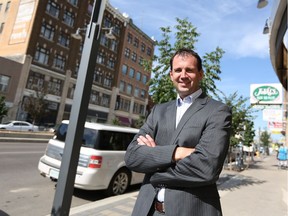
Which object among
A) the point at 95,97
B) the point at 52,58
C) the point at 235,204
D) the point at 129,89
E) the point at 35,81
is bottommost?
the point at 235,204

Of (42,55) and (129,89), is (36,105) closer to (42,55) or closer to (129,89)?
(42,55)

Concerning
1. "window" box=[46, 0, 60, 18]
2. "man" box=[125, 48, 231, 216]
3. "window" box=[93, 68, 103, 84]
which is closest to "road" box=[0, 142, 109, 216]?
"man" box=[125, 48, 231, 216]

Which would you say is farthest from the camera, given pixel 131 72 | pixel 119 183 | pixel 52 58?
pixel 131 72

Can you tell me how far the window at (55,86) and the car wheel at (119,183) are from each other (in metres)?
27.9

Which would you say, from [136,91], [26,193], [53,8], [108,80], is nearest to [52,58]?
[53,8]

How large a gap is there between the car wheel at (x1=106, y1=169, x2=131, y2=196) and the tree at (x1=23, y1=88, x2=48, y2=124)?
78.4 feet

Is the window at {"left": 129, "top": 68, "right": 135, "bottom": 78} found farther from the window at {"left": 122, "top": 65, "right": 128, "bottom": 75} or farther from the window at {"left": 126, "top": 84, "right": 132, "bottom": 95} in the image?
the window at {"left": 126, "top": 84, "right": 132, "bottom": 95}

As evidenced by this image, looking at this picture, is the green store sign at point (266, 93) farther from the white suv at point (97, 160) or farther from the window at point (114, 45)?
the white suv at point (97, 160)

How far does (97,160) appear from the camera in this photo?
22.5 feet

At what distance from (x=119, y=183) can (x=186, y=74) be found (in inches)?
237

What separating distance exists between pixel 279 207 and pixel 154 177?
A: 6.86 meters

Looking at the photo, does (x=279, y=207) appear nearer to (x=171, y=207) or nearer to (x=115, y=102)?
(x=171, y=207)

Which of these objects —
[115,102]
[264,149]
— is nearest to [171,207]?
[115,102]

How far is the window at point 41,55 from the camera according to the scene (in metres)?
32.6
